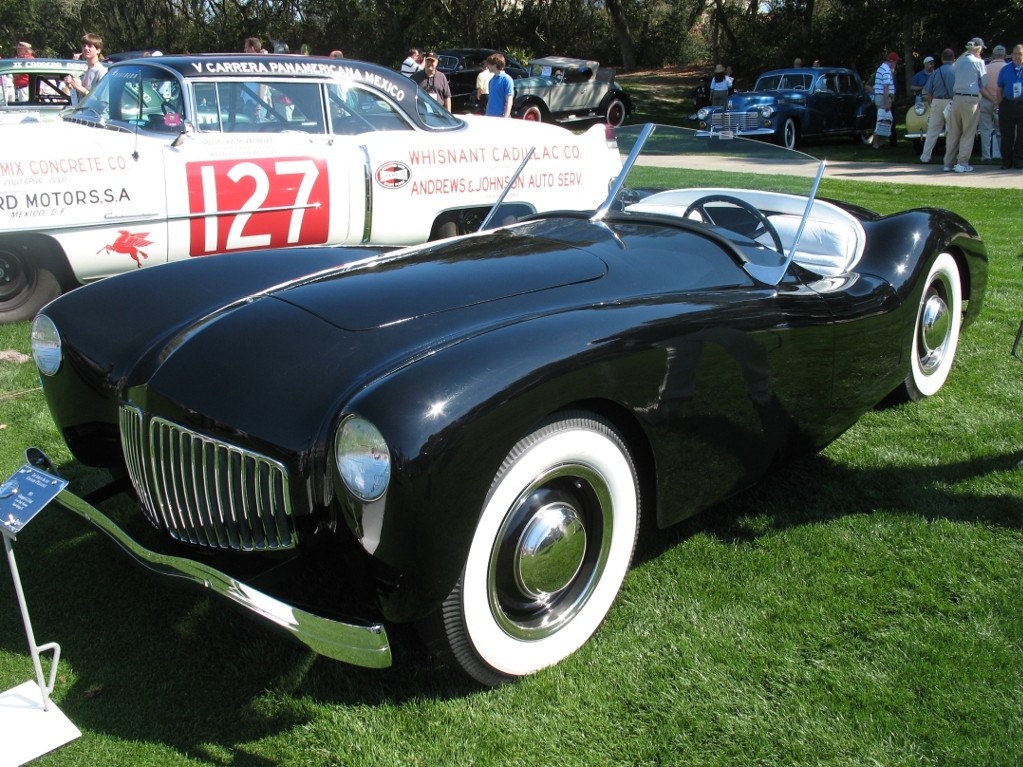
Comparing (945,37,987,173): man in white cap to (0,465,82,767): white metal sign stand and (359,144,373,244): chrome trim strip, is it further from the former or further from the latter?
(0,465,82,767): white metal sign stand

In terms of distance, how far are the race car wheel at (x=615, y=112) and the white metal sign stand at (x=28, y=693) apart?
20.2 meters

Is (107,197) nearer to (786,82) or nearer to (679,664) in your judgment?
(679,664)

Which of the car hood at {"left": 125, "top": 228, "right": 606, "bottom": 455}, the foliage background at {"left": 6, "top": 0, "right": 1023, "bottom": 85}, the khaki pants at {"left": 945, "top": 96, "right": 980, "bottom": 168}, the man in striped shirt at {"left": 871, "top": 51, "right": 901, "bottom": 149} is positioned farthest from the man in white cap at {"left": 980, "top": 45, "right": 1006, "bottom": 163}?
the foliage background at {"left": 6, "top": 0, "right": 1023, "bottom": 85}

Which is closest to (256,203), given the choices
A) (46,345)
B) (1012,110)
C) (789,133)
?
(46,345)

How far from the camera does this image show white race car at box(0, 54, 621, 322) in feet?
18.5

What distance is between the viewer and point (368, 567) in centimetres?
220

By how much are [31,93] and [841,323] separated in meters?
11.2

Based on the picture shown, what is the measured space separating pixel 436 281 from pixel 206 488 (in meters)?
0.94

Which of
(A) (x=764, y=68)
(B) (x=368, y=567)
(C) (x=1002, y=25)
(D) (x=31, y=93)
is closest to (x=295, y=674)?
(B) (x=368, y=567)

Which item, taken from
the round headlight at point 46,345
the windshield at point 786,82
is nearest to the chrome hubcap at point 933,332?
the round headlight at point 46,345

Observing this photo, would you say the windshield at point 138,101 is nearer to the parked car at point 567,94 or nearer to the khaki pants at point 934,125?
the khaki pants at point 934,125

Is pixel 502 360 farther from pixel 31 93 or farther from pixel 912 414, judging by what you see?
pixel 31 93

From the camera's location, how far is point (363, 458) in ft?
A: 7.01

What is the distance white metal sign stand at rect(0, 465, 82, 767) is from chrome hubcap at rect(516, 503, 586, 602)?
1.20 metres
